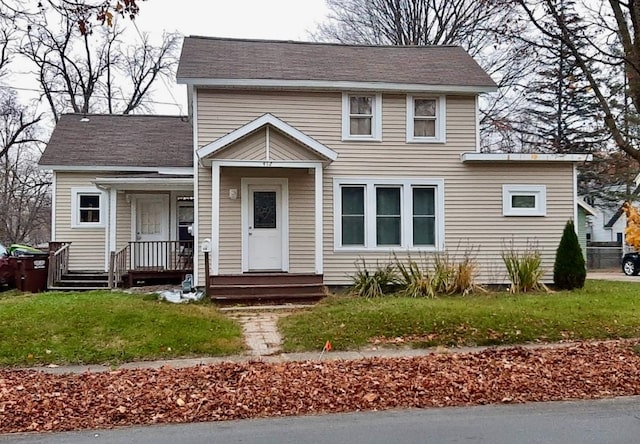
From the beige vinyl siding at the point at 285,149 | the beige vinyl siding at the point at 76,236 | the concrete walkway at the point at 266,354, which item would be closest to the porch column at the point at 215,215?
the beige vinyl siding at the point at 285,149

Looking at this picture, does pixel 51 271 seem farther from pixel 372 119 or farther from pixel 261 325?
pixel 372 119

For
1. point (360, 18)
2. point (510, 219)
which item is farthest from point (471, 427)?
point (360, 18)

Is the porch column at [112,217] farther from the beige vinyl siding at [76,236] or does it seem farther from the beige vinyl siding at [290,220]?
the beige vinyl siding at [290,220]

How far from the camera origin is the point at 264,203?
43.2 feet

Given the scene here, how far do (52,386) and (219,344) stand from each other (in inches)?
93.9

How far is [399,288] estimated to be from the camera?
40.8 ft

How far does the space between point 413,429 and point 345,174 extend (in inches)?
358

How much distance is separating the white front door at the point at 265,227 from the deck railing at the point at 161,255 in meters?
2.50

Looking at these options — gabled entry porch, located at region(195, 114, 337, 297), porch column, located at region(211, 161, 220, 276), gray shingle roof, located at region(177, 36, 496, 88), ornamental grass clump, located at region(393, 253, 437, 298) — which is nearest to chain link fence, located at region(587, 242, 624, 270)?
gray shingle roof, located at region(177, 36, 496, 88)

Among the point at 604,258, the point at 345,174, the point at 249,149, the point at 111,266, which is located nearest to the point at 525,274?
the point at 345,174

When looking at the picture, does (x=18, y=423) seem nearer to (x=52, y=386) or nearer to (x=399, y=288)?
(x=52, y=386)

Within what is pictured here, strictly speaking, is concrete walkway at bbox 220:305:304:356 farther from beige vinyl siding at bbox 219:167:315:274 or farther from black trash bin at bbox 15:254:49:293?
black trash bin at bbox 15:254:49:293

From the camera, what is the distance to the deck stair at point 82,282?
14023mm

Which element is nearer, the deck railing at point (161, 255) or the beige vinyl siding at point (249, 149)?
the beige vinyl siding at point (249, 149)
